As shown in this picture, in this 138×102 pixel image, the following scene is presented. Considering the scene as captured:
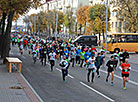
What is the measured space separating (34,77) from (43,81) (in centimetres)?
191

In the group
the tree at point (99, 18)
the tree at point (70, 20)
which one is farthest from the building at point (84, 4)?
the tree at point (99, 18)

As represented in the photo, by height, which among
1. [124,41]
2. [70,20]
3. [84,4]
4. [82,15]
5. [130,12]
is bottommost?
[124,41]

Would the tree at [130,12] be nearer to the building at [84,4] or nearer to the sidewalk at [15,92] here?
the building at [84,4]

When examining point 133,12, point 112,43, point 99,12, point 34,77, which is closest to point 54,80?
point 34,77

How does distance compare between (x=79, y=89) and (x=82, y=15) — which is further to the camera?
(x=82, y=15)

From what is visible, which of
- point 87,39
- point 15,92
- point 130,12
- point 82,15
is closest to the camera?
point 15,92

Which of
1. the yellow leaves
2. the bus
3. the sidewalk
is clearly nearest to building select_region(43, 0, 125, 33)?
the yellow leaves

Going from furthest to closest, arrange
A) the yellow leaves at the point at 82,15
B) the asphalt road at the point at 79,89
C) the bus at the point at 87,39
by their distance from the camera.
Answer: the yellow leaves at the point at 82,15
the bus at the point at 87,39
the asphalt road at the point at 79,89

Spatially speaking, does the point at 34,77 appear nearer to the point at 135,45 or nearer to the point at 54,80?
the point at 54,80

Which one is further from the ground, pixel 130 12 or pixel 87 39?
pixel 130 12

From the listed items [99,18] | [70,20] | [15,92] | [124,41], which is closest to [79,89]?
[15,92]

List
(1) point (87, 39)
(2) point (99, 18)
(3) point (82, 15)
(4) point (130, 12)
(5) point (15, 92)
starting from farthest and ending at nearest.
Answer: (3) point (82, 15) < (2) point (99, 18) < (1) point (87, 39) < (4) point (130, 12) < (5) point (15, 92)

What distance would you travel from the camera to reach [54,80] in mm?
19734

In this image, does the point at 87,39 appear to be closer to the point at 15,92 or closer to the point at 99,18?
the point at 99,18
